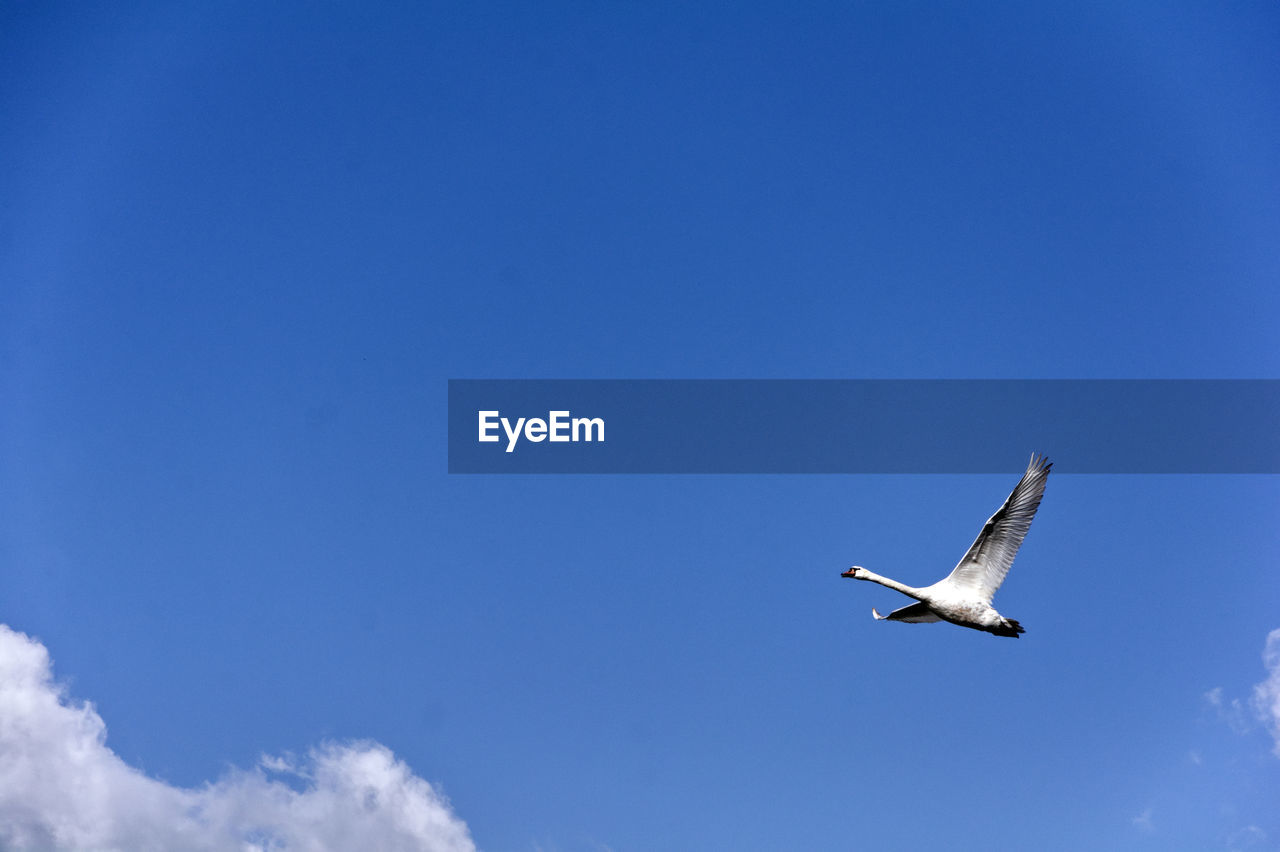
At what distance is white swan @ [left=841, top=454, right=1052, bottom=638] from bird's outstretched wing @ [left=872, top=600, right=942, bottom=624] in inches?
13.1

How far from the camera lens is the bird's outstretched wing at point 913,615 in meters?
58.0

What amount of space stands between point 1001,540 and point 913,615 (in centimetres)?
612

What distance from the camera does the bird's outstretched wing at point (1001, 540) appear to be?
54688 millimetres

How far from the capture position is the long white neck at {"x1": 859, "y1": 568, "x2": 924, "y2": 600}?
57881 mm

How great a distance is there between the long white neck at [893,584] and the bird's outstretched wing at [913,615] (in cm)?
46

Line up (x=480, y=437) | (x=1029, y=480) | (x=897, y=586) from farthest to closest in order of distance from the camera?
(x=480, y=437), (x=897, y=586), (x=1029, y=480)

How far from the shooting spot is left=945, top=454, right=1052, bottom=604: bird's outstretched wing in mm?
54688

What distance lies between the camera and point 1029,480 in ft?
179

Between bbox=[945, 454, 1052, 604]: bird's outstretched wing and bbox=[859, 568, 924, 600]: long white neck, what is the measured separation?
1.95 metres

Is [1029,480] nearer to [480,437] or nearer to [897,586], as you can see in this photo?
[897,586]

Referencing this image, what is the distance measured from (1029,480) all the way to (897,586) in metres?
8.94

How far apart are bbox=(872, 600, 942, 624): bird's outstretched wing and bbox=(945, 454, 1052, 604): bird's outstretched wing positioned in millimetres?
2300

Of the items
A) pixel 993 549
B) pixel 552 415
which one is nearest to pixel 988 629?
pixel 993 549

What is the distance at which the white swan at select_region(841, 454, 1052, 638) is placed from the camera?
54.8 meters
